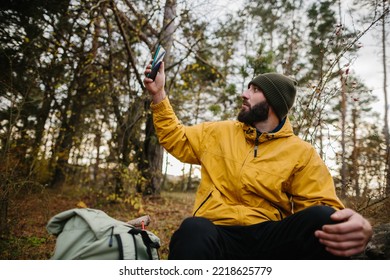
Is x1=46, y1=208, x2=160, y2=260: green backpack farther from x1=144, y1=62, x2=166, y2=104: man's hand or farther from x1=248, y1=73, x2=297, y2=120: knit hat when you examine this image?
x1=248, y1=73, x2=297, y2=120: knit hat

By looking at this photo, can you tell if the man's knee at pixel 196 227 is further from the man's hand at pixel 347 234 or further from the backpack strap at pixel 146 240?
the man's hand at pixel 347 234

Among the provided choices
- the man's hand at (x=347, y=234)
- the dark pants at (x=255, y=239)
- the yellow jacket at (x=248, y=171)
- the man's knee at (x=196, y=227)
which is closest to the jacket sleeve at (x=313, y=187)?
the yellow jacket at (x=248, y=171)

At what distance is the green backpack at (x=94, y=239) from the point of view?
1553mm

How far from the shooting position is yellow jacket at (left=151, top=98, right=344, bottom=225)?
6.86 feet

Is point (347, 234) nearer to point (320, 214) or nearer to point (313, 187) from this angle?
point (320, 214)

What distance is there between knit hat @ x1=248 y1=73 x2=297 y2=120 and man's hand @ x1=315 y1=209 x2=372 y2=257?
1316 millimetres

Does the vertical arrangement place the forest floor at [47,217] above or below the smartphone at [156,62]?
below

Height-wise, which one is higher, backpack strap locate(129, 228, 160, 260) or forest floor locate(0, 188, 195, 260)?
backpack strap locate(129, 228, 160, 260)

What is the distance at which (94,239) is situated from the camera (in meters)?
1.58

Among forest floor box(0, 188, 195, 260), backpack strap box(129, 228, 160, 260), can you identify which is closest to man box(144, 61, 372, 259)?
backpack strap box(129, 228, 160, 260)

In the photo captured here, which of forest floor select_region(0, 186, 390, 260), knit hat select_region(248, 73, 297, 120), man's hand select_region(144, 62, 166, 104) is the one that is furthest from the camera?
forest floor select_region(0, 186, 390, 260)

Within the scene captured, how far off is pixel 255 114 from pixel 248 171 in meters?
0.62

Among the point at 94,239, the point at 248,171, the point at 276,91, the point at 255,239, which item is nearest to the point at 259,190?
the point at 248,171

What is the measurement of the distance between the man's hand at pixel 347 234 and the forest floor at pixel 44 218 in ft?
8.18
